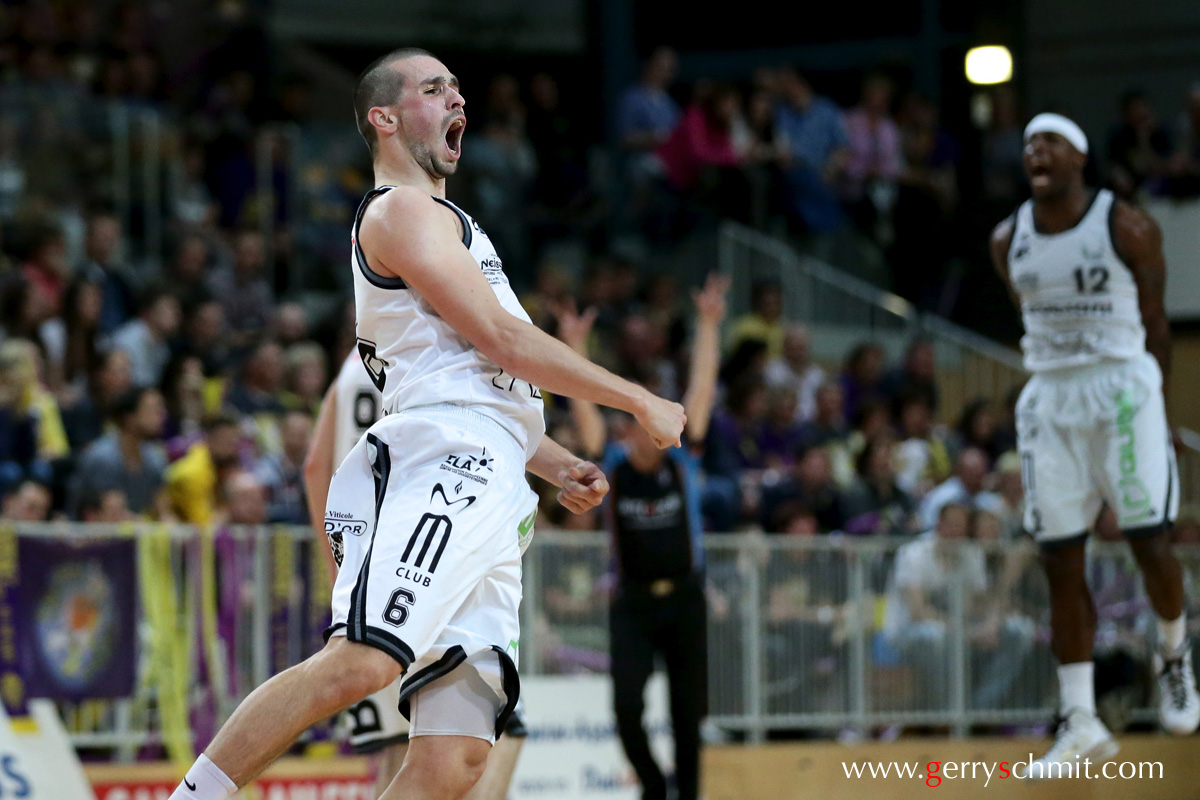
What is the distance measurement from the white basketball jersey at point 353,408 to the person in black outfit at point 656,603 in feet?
9.60

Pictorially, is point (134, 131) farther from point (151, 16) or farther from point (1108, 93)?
point (1108, 93)

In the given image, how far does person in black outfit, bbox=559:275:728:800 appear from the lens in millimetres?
9234

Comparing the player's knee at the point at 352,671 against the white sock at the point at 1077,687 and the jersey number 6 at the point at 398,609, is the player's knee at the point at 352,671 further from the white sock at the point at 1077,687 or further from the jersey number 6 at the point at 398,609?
the white sock at the point at 1077,687

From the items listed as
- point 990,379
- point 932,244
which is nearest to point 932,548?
point 990,379

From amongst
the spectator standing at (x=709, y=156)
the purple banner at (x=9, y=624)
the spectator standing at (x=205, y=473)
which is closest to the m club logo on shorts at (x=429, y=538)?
the purple banner at (x=9, y=624)

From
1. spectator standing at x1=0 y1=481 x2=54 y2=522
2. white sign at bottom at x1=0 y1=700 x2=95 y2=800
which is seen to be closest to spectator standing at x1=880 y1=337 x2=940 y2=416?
spectator standing at x1=0 y1=481 x2=54 y2=522

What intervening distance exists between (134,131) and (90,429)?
364 centimetres

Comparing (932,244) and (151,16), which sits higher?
(151,16)

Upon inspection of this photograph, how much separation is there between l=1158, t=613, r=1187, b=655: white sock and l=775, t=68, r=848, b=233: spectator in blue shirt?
965 centimetres

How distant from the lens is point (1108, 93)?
776 inches

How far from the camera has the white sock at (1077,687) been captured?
24.5ft

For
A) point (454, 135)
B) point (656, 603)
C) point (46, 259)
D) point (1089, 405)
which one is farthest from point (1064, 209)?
point (46, 259)

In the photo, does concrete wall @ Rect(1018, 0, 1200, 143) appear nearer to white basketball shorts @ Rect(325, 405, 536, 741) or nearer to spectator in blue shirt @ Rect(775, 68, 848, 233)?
spectator in blue shirt @ Rect(775, 68, 848, 233)

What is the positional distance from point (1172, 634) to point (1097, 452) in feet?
3.07
